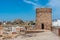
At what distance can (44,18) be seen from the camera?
741 inches

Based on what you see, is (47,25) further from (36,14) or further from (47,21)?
(36,14)

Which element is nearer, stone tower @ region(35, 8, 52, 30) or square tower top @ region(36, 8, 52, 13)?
square tower top @ region(36, 8, 52, 13)

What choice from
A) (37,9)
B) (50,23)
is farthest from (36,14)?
(50,23)

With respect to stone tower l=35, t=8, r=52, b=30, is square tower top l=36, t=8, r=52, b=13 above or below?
above

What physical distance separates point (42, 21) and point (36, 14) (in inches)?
37.3

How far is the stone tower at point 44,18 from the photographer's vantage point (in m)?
18.7

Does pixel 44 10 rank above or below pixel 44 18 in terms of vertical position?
above

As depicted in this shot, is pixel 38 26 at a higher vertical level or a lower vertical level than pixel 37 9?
lower

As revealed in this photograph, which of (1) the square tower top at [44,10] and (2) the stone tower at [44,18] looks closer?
(1) the square tower top at [44,10]

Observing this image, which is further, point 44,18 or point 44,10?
point 44,18

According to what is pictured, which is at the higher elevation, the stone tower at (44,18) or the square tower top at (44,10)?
the square tower top at (44,10)

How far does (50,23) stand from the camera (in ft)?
62.4

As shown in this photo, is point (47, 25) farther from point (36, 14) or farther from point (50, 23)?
point (36, 14)

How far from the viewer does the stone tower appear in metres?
18.7
